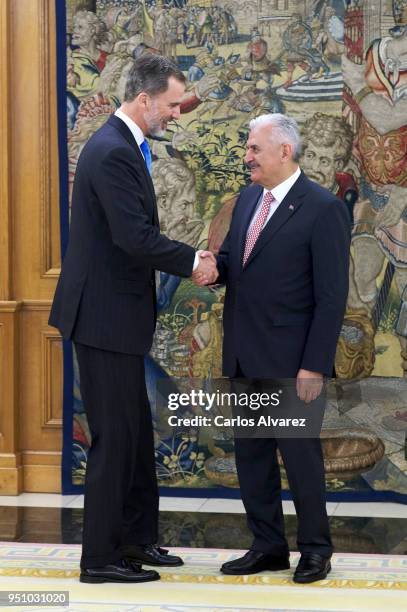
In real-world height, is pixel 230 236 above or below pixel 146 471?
above

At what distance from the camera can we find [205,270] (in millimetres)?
3752

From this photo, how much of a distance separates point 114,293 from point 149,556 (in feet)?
3.15

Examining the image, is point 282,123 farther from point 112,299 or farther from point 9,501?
point 9,501

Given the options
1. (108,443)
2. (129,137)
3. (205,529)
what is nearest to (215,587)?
(108,443)

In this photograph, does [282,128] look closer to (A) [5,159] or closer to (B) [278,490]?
(B) [278,490]

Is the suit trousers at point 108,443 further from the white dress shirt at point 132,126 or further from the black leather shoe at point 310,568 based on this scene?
the white dress shirt at point 132,126

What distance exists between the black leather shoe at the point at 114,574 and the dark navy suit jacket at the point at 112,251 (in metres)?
0.72

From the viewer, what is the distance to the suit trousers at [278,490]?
3.69m

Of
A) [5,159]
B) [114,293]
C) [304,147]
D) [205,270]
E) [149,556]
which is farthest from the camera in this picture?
[5,159]

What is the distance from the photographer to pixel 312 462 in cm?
368

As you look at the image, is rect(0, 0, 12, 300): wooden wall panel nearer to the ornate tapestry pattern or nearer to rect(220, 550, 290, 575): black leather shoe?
the ornate tapestry pattern

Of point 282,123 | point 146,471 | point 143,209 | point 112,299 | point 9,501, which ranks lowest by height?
point 9,501

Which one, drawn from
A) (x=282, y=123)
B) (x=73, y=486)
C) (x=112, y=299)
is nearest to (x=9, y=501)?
(x=73, y=486)

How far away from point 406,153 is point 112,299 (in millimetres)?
1786
